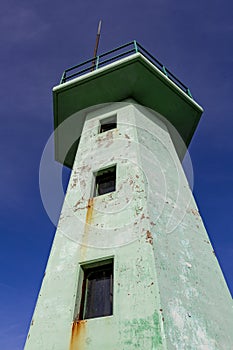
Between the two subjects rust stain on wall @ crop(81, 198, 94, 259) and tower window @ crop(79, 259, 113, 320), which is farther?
rust stain on wall @ crop(81, 198, 94, 259)

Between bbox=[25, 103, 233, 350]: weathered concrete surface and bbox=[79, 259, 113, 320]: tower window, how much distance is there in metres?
0.21

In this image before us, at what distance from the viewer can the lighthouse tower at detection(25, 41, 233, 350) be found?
4773mm

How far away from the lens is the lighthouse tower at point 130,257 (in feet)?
15.7

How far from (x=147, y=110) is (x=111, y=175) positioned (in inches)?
179

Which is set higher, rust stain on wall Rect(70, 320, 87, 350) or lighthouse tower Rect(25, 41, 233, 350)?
lighthouse tower Rect(25, 41, 233, 350)

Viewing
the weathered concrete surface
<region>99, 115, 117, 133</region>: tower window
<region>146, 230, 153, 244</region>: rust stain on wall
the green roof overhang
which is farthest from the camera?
<region>99, 115, 117, 133</region>: tower window

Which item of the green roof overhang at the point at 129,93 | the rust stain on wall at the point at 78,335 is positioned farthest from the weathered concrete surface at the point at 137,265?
the green roof overhang at the point at 129,93

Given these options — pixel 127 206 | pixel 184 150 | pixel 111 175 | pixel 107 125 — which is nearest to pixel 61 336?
pixel 127 206

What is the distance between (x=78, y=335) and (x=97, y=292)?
99 centimetres

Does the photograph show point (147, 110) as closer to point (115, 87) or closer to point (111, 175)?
point (115, 87)

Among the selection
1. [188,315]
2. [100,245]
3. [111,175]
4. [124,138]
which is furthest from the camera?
[124,138]

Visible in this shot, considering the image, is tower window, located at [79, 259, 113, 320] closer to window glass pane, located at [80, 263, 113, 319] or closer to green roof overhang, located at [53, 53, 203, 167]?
window glass pane, located at [80, 263, 113, 319]

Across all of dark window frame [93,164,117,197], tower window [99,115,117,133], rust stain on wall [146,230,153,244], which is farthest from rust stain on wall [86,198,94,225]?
tower window [99,115,117,133]

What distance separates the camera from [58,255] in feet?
21.5
